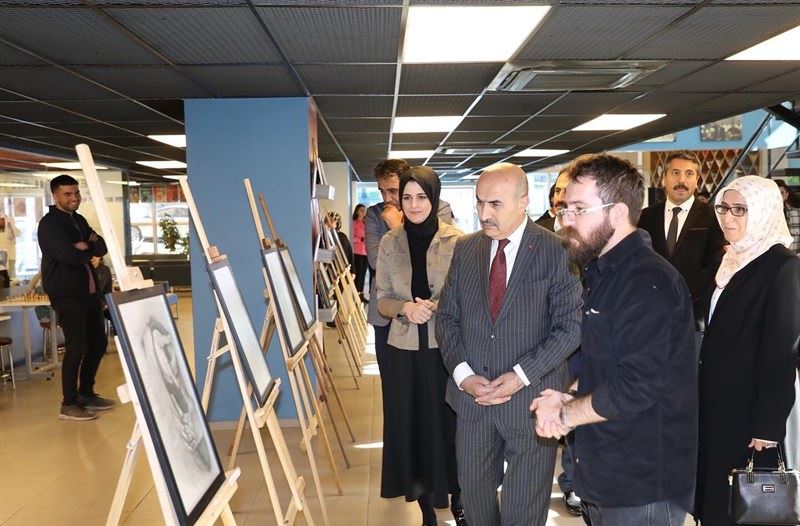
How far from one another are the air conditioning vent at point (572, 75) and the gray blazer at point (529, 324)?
251 centimetres

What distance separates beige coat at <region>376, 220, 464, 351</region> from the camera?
3316 mm

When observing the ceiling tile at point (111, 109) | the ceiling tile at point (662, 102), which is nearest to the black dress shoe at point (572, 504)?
the ceiling tile at point (662, 102)

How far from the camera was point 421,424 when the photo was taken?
3.43m

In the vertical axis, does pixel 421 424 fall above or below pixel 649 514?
below

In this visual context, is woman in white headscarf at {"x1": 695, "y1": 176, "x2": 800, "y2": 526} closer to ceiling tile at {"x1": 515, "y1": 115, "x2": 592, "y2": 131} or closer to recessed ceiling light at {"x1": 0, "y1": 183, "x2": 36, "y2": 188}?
ceiling tile at {"x1": 515, "y1": 115, "x2": 592, "y2": 131}

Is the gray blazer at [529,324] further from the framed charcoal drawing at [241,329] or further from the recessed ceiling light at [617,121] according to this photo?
the recessed ceiling light at [617,121]

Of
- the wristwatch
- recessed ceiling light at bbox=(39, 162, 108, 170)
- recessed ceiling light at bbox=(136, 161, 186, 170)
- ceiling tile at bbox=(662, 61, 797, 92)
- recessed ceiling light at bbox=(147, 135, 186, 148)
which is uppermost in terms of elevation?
ceiling tile at bbox=(662, 61, 797, 92)

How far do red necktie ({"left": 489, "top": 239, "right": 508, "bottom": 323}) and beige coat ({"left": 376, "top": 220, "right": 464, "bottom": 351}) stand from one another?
69cm

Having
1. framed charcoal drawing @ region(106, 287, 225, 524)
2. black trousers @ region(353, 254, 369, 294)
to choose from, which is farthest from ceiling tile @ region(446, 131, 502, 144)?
framed charcoal drawing @ region(106, 287, 225, 524)

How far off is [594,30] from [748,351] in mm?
2177

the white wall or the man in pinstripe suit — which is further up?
the white wall

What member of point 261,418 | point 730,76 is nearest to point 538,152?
point 730,76

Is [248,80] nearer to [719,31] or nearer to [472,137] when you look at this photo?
[719,31]

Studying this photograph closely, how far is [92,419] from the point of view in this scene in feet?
18.8
